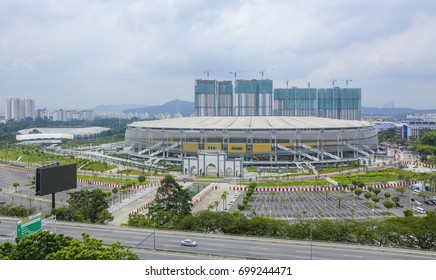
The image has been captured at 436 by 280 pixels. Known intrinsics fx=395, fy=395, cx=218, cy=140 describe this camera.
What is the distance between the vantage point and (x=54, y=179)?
23891 mm

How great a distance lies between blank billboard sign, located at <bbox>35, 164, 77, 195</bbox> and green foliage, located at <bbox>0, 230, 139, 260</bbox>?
34.2 ft

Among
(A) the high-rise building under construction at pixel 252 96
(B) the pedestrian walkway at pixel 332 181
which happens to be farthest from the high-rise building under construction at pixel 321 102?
(B) the pedestrian walkway at pixel 332 181

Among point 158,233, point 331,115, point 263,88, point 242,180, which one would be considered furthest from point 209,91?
point 158,233

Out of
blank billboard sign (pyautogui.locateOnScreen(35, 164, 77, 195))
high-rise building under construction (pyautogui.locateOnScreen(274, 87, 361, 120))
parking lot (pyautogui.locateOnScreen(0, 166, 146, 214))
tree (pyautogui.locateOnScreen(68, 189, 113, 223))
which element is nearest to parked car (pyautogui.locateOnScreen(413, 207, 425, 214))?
tree (pyautogui.locateOnScreen(68, 189, 113, 223))

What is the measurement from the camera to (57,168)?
A: 79.3ft

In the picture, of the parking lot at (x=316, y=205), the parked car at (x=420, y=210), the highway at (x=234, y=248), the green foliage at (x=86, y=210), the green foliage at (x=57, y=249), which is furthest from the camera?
the parked car at (x=420, y=210)

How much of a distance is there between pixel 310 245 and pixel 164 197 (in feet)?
38.6

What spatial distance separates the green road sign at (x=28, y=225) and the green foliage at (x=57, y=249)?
304 cm

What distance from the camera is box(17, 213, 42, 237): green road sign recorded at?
16.1 metres

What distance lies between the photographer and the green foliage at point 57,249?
Answer: 37.8 ft

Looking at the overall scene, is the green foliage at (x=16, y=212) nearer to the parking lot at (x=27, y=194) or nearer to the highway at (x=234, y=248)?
the parking lot at (x=27, y=194)

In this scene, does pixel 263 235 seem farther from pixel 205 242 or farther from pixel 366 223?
pixel 366 223

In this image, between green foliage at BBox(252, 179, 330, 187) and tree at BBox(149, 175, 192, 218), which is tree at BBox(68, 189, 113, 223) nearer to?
tree at BBox(149, 175, 192, 218)

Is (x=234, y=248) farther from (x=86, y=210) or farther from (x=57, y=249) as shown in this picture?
(x=86, y=210)
